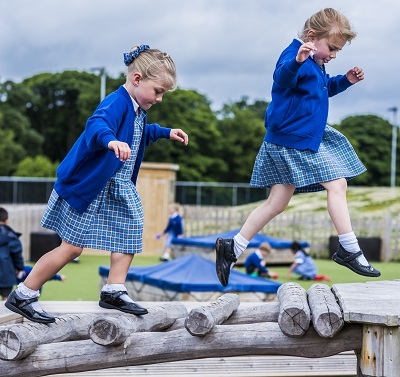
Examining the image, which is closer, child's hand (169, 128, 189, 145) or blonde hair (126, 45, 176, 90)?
blonde hair (126, 45, 176, 90)

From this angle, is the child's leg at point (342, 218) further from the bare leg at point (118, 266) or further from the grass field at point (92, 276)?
the grass field at point (92, 276)

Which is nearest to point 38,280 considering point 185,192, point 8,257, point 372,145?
point 8,257

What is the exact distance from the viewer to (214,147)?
59281 mm

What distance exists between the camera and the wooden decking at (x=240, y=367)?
6.06 meters

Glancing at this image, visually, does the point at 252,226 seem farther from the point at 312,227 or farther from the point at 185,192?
the point at 185,192

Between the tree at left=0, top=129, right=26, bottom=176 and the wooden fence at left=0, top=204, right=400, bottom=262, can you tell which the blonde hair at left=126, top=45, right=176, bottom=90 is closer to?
the wooden fence at left=0, top=204, right=400, bottom=262

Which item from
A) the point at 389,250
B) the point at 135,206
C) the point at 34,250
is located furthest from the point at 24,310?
the point at 389,250

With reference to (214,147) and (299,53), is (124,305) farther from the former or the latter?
(214,147)

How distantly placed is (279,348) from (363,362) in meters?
0.47

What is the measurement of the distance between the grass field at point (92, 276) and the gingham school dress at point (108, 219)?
827 centimetres

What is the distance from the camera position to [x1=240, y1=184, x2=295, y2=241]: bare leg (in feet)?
16.7

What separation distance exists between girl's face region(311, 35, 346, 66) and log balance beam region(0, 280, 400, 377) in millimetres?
1427

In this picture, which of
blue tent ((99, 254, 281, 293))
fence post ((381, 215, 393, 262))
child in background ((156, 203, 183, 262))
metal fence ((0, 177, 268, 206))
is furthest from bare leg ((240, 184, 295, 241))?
metal fence ((0, 177, 268, 206))

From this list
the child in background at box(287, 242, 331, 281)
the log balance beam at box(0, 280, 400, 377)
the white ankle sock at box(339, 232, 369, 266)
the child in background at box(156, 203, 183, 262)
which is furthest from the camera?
the child in background at box(156, 203, 183, 262)
